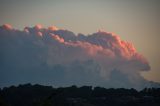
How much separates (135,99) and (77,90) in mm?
22277

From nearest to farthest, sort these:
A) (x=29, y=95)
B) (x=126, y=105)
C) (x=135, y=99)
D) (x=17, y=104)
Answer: (x=17, y=104)
(x=29, y=95)
(x=126, y=105)
(x=135, y=99)

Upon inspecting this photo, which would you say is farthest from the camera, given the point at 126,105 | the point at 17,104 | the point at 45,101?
the point at 126,105

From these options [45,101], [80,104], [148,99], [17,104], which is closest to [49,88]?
[80,104]

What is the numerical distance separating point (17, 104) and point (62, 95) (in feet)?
77.8

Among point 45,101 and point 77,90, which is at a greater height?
point 77,90

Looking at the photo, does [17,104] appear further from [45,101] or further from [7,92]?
[45,101]

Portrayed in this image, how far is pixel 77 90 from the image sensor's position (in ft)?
636

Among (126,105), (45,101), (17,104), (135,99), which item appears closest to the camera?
(45,101)

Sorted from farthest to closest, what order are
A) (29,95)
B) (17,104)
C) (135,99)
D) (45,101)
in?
(135,99) < (29,95) < (17,104) < (45,101)

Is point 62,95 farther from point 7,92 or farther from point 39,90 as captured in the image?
point 7,92

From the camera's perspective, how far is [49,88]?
179875 millimetres

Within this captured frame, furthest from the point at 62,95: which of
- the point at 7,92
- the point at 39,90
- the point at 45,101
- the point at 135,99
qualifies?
the point at 45,101

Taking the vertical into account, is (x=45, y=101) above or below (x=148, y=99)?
below

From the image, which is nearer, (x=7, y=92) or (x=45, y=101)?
(x=45, y=101)
